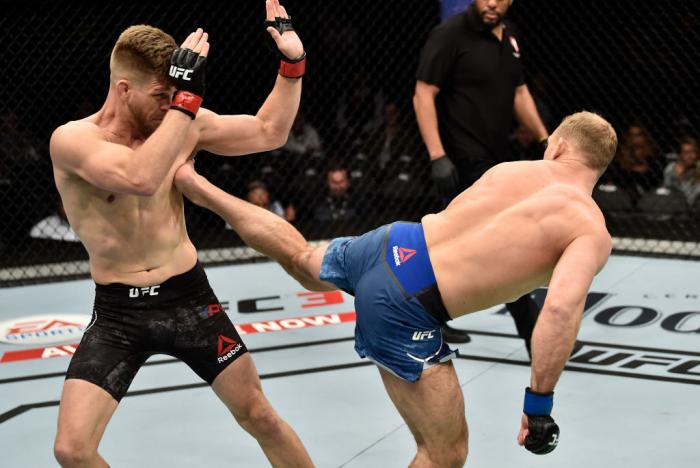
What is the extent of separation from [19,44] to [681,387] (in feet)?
15.6

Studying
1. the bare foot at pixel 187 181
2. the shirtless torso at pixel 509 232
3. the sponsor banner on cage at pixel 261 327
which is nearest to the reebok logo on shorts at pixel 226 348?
the bare foot at pixel 187 181

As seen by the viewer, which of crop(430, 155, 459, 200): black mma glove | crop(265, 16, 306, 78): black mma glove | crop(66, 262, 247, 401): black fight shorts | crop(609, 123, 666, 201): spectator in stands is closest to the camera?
crop(66, 262, 247, 401): black fight shorts

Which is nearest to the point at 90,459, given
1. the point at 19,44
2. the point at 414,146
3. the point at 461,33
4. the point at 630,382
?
the point at 630,382

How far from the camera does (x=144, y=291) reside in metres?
2.72

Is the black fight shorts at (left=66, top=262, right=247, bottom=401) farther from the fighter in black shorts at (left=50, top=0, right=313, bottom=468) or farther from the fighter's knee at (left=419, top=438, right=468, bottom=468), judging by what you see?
the fighter's knee at (left=419, top=438, right=468, bottom=468)

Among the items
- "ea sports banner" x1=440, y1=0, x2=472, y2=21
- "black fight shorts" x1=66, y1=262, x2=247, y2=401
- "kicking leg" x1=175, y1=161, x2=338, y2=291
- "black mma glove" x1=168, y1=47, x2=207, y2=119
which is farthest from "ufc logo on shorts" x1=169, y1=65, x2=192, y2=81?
"ea sports banner" x1=440, y1=0, x2=472, y2=21

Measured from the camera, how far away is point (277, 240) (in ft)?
9.45

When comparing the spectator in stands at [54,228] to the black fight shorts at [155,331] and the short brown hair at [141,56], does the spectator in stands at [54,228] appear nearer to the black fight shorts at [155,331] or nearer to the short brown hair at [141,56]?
the black fight shorts at [155,331]

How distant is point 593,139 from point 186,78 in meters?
1.07

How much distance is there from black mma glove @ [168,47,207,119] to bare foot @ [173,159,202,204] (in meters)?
0.28

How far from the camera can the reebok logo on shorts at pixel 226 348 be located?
2.75 m

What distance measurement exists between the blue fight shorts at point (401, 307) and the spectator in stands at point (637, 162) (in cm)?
482

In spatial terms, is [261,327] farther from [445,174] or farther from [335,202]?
[335,202]

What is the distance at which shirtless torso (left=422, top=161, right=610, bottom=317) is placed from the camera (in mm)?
2539
